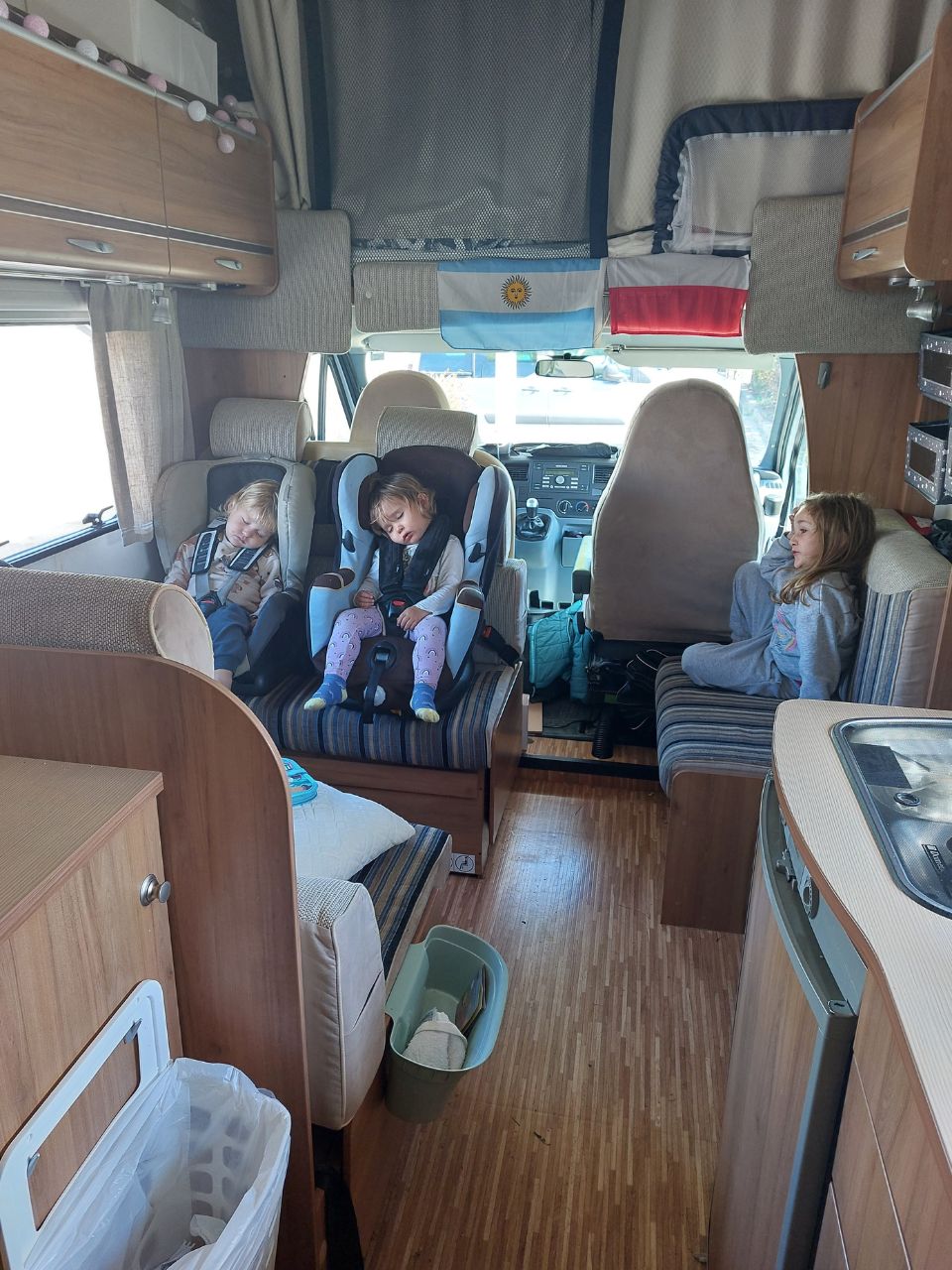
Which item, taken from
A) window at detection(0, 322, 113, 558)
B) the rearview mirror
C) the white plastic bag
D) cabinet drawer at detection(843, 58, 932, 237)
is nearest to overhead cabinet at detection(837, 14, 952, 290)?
cabinet drawer at detection(843, 58, 932, 237)

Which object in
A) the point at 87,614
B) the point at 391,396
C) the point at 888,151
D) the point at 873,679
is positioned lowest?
the point at 873,679

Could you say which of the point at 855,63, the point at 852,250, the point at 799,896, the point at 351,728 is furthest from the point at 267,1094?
the point at 855,63

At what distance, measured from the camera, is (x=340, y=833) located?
1879mm

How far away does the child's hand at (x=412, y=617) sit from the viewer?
9.54 ft

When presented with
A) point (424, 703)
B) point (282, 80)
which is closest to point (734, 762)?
point (424, 703)

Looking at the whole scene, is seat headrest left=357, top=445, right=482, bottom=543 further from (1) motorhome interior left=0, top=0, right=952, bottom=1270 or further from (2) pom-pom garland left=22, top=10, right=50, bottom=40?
(2) pom-pom garland left=22, top=10, right=50, bottom=40

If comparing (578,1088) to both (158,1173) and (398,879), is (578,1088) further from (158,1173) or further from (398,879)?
(158,1173)

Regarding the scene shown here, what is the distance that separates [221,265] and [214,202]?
0.19 meters

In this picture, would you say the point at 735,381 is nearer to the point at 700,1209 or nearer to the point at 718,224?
the point at 718,224

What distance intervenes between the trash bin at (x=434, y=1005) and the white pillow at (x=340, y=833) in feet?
0.70

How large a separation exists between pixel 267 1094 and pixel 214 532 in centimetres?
229

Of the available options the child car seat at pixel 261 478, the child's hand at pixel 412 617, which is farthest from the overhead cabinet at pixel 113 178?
the child's hand at pixel 412 617

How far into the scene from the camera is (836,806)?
3.96ft

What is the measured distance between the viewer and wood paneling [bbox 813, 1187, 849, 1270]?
0.99 metres
